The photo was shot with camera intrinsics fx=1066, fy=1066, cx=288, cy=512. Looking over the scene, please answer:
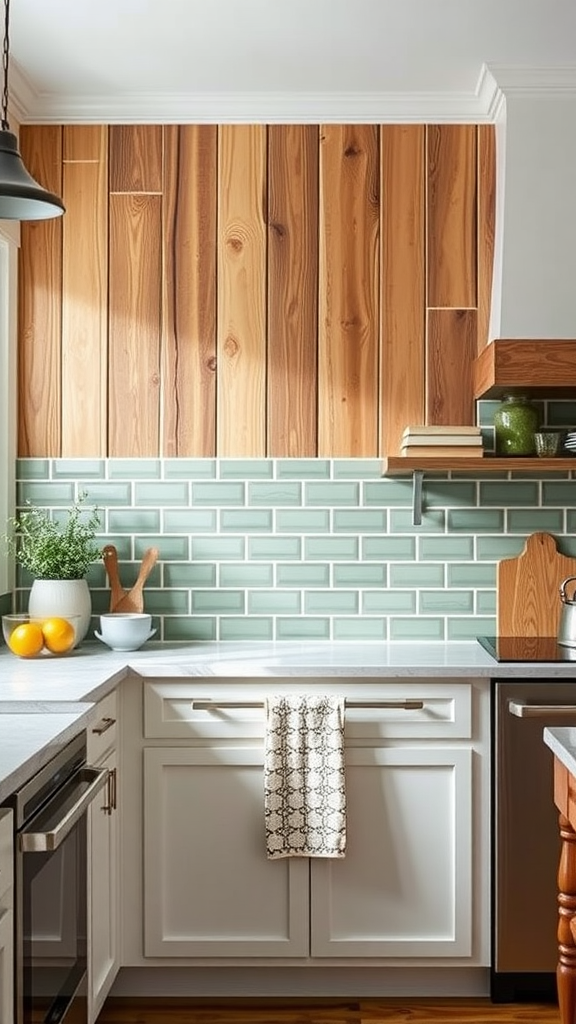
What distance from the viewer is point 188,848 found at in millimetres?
2928

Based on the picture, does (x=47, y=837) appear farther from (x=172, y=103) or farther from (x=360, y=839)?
(x=172, y=103)

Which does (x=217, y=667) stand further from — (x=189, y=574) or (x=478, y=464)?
(x=478, y=464)

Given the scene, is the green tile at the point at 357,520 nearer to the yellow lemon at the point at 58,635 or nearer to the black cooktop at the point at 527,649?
the black cooktop at the point at 527,649

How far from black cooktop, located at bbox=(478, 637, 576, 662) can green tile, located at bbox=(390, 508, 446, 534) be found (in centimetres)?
39

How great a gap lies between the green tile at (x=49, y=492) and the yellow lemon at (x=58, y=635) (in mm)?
573

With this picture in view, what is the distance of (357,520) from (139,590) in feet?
2.42

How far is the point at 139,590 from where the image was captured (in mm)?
3395

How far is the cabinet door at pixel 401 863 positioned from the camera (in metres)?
2.92

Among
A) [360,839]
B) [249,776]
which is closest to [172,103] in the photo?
[249,776]

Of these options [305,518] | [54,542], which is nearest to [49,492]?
[54,542]

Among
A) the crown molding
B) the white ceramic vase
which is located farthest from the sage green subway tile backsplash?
the crown molding

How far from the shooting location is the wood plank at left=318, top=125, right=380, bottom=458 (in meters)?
3.46

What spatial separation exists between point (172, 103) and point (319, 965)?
105 inches

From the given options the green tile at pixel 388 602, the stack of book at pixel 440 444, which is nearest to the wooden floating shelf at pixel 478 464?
the stack of book at pixel 440 444
